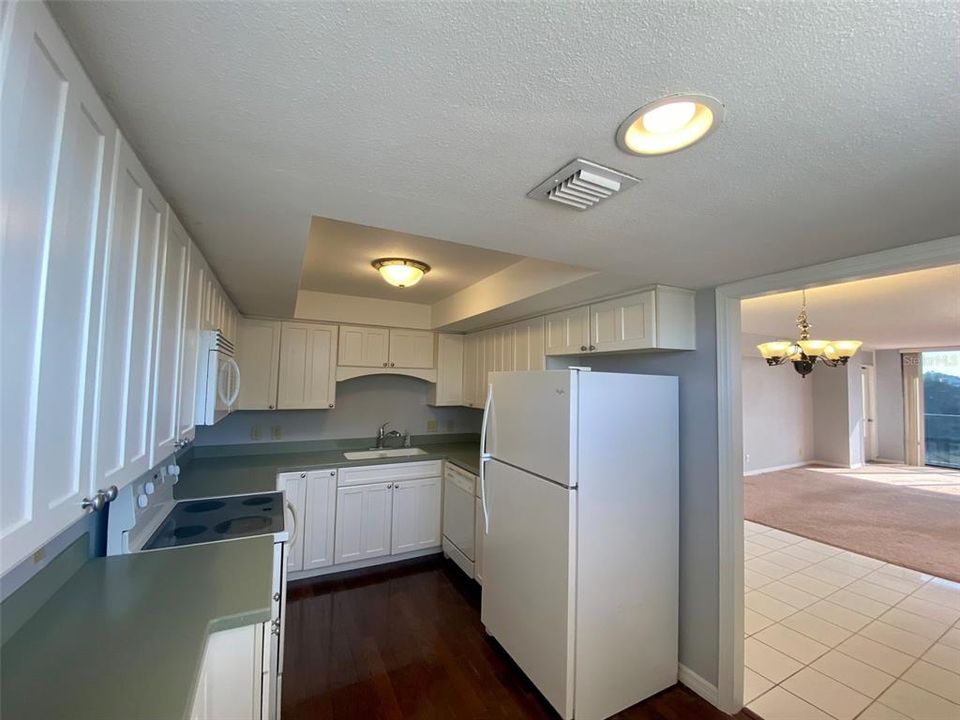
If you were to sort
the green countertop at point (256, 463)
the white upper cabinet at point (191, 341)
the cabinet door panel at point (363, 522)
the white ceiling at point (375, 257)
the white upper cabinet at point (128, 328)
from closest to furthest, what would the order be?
the white upper cabinet at point (128, 328), the white upper cabinet at point (191, 341), the white ceiling at point (375, 257), the green countertop at point (256, 463), the cabinet door panel at point (363, 522)

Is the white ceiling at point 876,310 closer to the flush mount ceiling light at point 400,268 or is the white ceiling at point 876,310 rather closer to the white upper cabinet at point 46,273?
the flush mount ceiling light at point 400,268

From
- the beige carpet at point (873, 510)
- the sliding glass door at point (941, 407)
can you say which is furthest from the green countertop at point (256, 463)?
the sliding glass door at point (941, 407)

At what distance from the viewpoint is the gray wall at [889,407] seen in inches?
298

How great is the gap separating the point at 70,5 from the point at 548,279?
2.01 m

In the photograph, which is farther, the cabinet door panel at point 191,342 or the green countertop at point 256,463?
the green countertop at point 256,463

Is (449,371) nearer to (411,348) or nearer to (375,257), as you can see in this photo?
(411,348)

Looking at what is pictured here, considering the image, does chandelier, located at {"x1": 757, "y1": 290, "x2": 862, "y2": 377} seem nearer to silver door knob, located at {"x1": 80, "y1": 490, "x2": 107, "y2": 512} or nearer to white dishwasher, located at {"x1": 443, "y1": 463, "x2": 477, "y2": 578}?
white dishwasher, located at {"x1": 443, "y1": 463, "x2": 477, "y2": 578}

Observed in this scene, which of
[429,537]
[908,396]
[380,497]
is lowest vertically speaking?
[429,537]

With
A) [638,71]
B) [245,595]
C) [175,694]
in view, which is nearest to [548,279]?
[638,71]

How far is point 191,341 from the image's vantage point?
5.64 ft

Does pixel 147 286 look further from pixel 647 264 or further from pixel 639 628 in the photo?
pixel 639 628

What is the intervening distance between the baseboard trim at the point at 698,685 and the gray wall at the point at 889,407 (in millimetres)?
8772

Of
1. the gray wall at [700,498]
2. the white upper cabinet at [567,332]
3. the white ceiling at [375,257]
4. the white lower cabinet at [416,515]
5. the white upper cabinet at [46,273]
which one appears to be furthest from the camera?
the white lower cabinet at [416,515]

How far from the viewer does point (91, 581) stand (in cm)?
129
